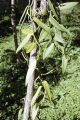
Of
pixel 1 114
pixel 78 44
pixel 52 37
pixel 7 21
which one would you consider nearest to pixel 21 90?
pixel 1 114

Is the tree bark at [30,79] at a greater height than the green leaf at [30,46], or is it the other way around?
the green leaf at [30,46]

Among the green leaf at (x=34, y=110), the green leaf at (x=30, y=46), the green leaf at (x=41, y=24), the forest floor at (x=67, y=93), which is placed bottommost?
the forest floor at (x=67, y=93)

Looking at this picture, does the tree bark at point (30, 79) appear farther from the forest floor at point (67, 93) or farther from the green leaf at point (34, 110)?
the forest floor at point (67, 93)

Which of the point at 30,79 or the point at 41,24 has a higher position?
the point at 41,24

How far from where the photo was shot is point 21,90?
7.21 m

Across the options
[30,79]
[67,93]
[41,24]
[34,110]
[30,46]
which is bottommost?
[67,93]

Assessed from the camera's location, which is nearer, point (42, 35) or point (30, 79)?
point (42, 35)

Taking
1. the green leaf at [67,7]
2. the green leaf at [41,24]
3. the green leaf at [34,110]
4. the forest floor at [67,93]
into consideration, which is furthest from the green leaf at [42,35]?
the forest floor at [67,93]

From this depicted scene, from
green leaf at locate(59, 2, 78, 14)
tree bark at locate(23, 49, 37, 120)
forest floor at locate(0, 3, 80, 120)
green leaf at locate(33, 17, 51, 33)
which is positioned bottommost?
forest floor at locate(0, 3, 80, 120)

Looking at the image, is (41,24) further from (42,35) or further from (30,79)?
(30,79)

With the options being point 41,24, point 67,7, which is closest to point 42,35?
point 41,24

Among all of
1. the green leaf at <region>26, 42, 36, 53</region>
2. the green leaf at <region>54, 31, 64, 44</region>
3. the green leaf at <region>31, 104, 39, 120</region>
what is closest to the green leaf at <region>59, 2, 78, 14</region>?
the green leaf at <region>54, 31, 64, 44</region>

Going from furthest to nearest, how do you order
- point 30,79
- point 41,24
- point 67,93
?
point 67,93
point 30,79
point 41,24

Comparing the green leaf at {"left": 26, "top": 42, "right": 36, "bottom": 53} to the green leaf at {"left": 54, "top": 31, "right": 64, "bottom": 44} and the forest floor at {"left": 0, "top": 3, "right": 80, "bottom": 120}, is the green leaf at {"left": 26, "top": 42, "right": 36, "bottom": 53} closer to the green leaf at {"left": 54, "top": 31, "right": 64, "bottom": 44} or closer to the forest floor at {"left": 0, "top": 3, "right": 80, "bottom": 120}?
the green leaf at {"left": 54, "top": 31, "right": 64, "bottom": 44}
